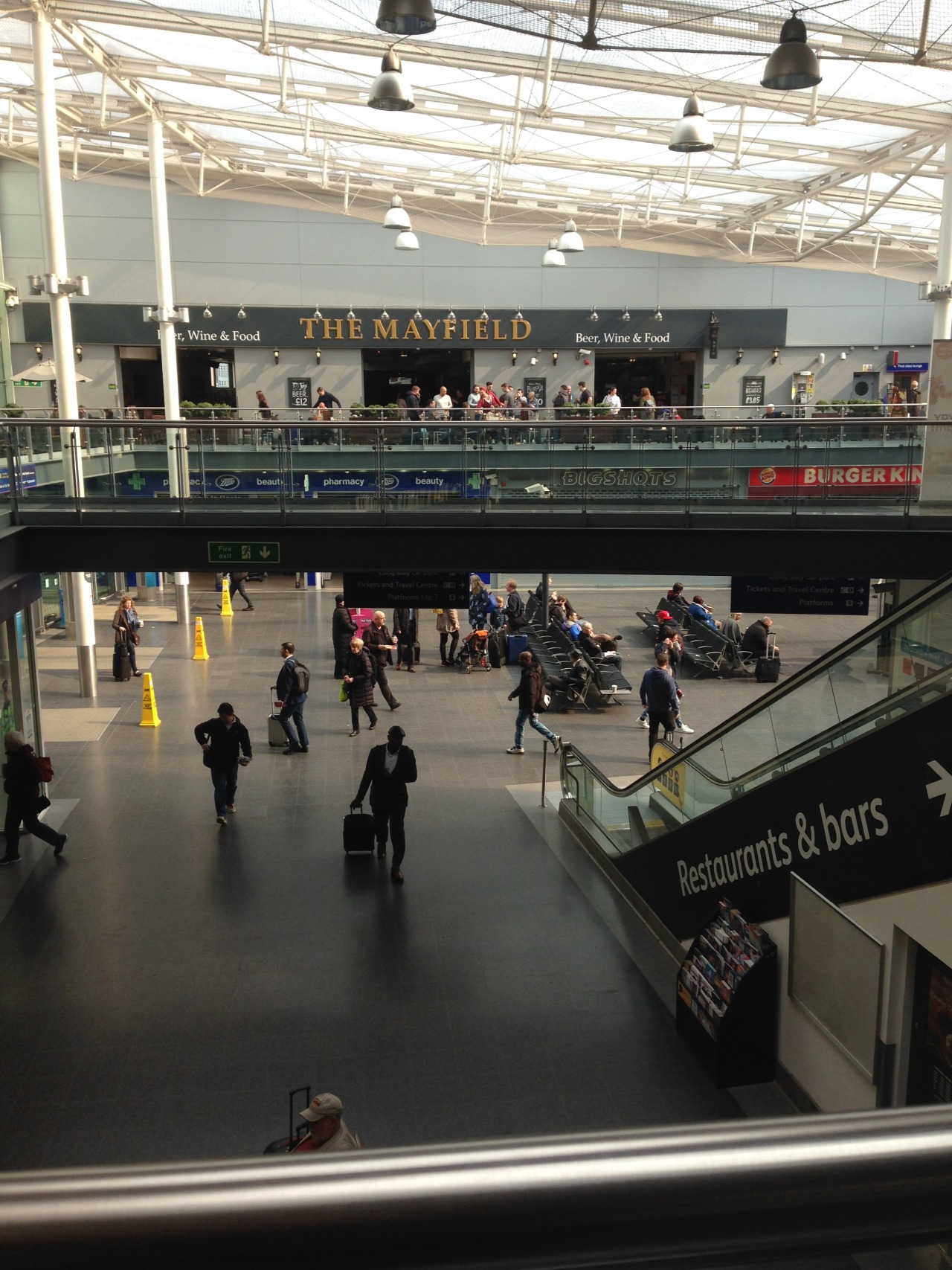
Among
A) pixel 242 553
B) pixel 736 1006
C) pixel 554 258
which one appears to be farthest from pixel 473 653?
pixel 736 1006

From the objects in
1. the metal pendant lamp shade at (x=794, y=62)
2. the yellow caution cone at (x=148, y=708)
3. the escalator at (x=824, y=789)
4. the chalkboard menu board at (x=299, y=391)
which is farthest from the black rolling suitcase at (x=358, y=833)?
the chalkboard menu board at (x=299, y=391)

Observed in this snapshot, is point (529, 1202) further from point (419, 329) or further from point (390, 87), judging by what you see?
point (419, 329)

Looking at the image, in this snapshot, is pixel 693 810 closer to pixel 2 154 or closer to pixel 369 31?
pixel 369 31

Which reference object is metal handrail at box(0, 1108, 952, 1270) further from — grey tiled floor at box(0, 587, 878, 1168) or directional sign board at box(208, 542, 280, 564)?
directional sign board at box(208, 542, 280, 564)

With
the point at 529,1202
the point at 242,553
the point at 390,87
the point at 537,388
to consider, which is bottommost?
the point at 242,553

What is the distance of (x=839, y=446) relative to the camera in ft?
41.8

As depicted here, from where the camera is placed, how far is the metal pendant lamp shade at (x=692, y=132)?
13.7m

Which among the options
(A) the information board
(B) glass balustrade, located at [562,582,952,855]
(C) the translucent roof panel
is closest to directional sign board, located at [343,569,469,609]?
(B) glass balustrade, located at [562,582,952,855]

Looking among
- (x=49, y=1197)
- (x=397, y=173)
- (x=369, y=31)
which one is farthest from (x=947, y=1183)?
(x=397, y=173)

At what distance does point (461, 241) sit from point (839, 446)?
2383 cm

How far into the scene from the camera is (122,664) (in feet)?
66.6

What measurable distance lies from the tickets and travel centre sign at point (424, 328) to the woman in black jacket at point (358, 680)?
19668 mm

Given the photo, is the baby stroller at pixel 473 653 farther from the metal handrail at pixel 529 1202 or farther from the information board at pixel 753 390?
the metal handrail at pixel 529 1202

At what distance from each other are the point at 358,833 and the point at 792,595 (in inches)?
226
